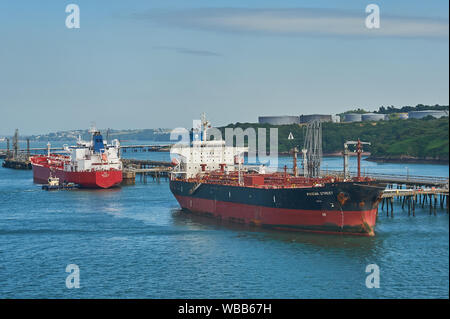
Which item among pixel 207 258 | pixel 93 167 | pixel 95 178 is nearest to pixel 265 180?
pixel 207 258

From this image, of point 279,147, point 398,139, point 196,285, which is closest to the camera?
point 196,285

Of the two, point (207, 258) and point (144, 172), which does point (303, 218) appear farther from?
point (144, 172)

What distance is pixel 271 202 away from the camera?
3866cm

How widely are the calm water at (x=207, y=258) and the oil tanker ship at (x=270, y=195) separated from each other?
105 centimetres

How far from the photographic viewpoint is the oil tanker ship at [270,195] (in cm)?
3544

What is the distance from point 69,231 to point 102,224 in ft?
10.7

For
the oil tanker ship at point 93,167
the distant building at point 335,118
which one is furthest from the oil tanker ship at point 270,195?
the distant building at point 335,118

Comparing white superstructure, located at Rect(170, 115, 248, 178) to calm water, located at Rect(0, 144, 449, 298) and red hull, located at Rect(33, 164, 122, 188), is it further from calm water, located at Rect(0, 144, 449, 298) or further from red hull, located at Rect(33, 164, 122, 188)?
red hull, located at Rect(33, 164, 122, 188)

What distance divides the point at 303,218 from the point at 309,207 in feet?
2.93

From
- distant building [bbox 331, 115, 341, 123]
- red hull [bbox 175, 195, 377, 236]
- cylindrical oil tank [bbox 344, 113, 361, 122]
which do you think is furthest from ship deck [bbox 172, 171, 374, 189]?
cylindrical oil tank [bbox 344, 113, 361, 122]

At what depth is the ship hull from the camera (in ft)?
116

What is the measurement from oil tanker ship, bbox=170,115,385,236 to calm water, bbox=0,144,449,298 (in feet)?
3.45

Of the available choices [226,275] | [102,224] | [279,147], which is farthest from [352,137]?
[226,275]
